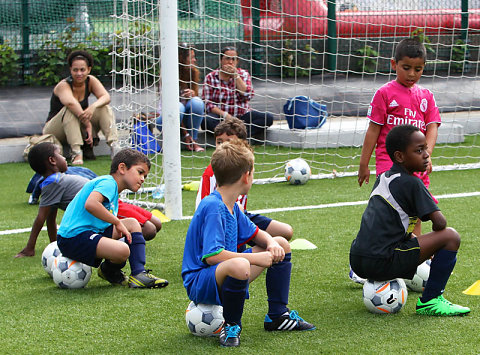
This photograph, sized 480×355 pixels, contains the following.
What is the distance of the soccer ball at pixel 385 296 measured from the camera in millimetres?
3797

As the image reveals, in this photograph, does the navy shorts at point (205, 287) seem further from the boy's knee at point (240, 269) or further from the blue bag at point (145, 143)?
the blue bag at point (145, 143)

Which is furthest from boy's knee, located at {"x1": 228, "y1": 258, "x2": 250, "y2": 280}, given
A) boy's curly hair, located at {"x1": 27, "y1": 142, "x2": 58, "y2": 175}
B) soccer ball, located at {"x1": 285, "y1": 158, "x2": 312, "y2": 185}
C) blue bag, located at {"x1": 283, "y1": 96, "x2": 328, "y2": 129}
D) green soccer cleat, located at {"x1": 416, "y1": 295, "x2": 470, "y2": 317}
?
blue bag, located at {"x1": 283, "y1": 96, "x2": 328, "y2": 129}

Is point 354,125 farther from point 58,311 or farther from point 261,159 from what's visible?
point 58,311

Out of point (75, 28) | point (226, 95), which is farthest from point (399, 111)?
point (75, 28)

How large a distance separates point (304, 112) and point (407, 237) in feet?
21.6

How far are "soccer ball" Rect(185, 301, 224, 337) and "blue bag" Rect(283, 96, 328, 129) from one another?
22.4 ft

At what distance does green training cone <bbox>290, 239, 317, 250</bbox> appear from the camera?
211 inches

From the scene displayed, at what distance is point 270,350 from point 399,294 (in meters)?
0.87

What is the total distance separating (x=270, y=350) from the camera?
11.0 feet

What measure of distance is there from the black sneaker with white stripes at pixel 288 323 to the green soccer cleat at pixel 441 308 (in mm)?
Answer: 621

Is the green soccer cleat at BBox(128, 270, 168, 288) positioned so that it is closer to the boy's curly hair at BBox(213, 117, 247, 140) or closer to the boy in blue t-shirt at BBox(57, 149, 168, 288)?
the boy in blue t-shirt at BBox(57, 149, 168, 288)

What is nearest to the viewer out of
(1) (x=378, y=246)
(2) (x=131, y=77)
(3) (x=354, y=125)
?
(1) (x=378, y=246)

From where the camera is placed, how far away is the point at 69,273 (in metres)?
4.50

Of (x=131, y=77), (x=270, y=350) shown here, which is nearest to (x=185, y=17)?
(x=131, y=77)
